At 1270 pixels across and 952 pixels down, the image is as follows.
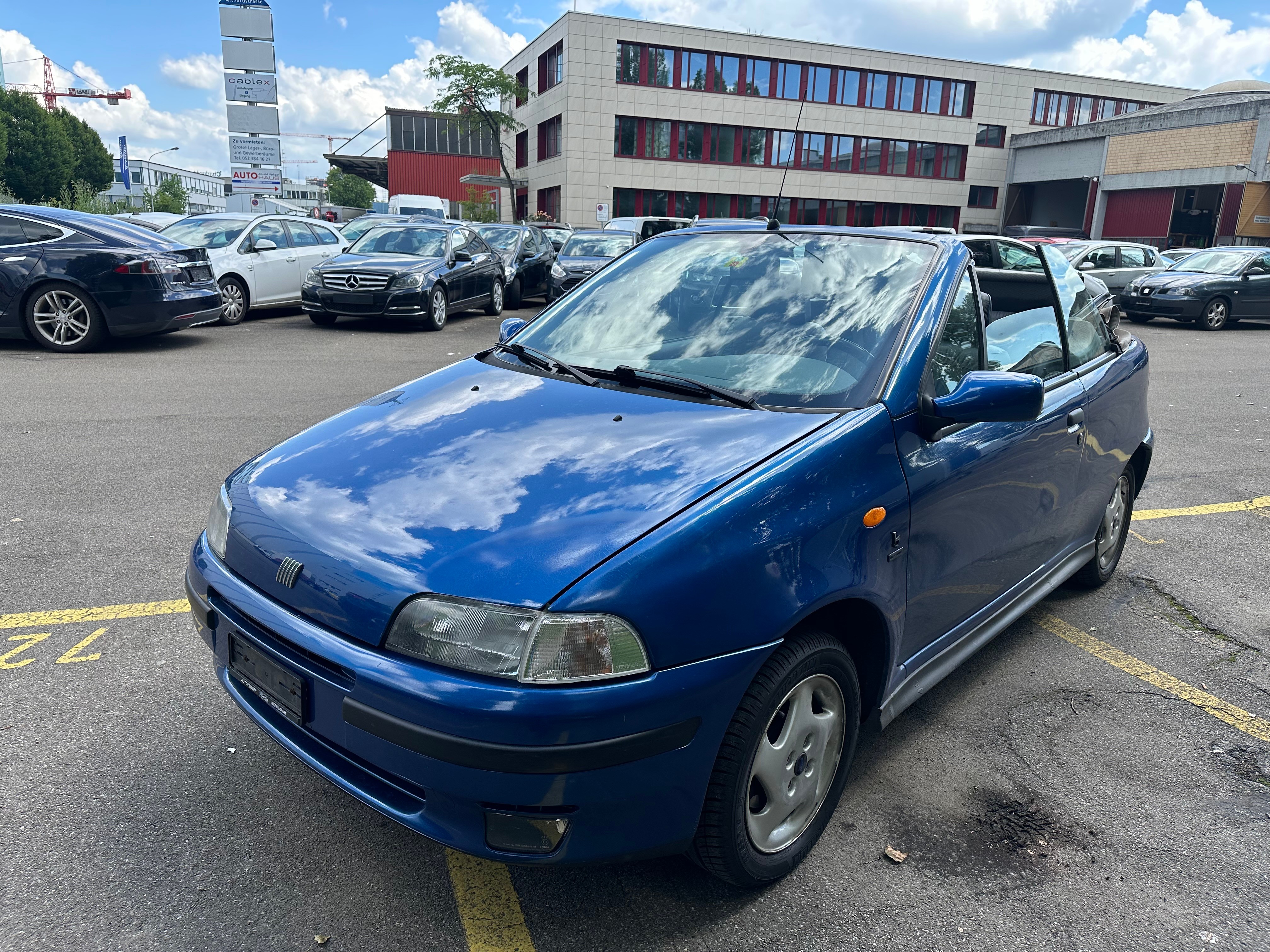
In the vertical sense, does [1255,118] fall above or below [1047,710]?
above

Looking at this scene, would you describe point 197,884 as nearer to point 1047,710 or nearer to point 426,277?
point 1047,710

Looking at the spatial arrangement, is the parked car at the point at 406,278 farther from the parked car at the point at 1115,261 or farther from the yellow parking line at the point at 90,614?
the parked car at the point at 1115,261

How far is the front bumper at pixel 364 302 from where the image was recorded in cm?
1277

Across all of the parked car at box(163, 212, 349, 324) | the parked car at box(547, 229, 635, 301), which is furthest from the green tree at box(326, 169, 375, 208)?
the parked car at box(163, 212, 349, 324)

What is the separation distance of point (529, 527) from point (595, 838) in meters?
0.67

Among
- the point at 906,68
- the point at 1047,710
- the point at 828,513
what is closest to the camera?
the point at 828,513

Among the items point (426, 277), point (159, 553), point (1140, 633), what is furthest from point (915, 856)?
point (426, 277)

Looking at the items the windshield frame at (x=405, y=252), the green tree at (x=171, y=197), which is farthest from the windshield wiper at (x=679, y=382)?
the green tree at (x=171, y=197)

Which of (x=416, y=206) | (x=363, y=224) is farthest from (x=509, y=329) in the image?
(x=416, y=206)

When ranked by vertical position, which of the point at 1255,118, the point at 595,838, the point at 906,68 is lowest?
the point at 595,838

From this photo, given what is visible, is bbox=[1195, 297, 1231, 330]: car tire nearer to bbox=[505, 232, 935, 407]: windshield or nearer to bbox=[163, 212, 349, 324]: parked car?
bbox=[163, 212, 349, 324]: parked car

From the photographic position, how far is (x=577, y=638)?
71.2 inches

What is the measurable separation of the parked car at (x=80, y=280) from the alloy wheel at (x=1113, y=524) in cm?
972

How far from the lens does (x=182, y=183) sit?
104625 millimetres
